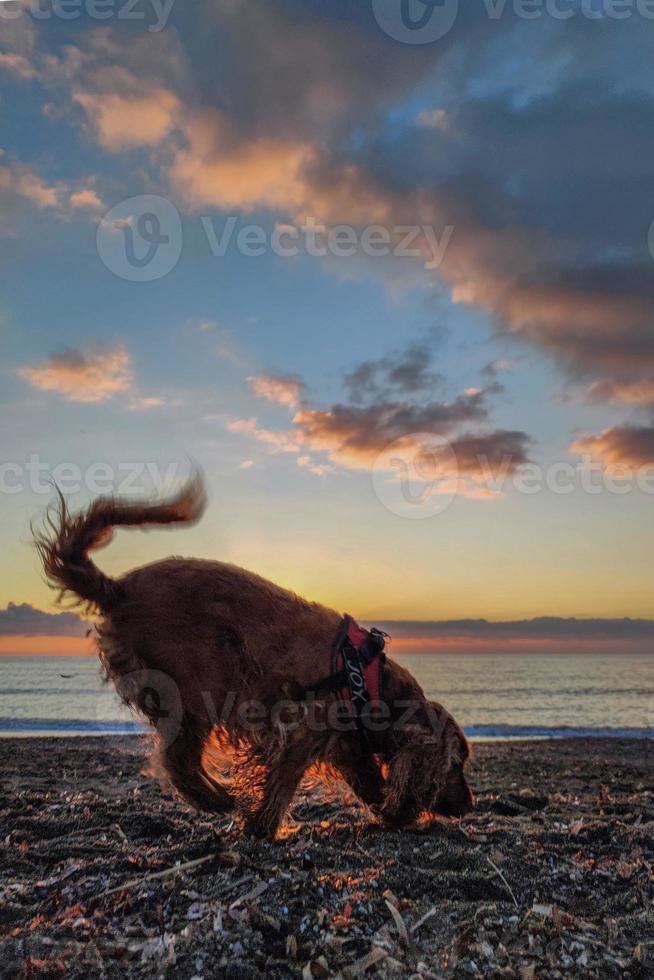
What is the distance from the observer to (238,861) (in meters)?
4.18

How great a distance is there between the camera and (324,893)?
371cm

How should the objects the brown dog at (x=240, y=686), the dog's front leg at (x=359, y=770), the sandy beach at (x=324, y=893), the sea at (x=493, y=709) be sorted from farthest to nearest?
1. the sea at (x=493, y=709)
2. the dog's front leg at (x=359, y=770)
3. the brown dog at (x=240, y=686)
4. the sandy beach at (x=324, y=893)

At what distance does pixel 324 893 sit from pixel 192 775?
1.88m

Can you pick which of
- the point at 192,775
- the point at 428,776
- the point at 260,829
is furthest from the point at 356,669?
the point at 192,775

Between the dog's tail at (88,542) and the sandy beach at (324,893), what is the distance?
170 centimetres

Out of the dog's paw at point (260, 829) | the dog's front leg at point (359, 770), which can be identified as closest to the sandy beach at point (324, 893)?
the dog's paw at point (260, 829)

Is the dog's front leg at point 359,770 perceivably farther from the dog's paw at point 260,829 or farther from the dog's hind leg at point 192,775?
the dog's hind leg at point 192,775

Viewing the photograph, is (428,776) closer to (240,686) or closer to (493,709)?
(240,686)

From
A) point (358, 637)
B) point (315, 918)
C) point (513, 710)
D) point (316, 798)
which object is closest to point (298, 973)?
point (315, 918)

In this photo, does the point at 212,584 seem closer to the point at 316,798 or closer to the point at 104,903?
the point at 104,903

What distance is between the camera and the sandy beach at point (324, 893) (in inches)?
118

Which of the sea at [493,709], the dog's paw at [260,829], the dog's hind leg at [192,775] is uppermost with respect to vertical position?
the dog's hind leg at [192,775]

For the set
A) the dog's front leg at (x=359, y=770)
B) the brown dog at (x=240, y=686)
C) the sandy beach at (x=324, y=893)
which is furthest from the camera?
the dog's front leg at (x=359, y=770)

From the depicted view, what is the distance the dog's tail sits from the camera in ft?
17.2
